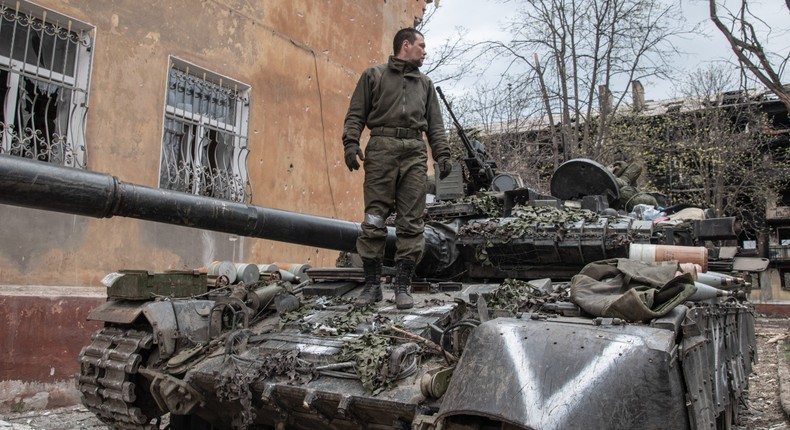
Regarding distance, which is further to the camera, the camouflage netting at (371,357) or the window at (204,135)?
the window at (204,135)

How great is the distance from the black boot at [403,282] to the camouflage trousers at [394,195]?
0.05 meters

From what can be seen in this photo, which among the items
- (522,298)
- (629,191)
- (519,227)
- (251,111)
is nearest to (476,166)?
(629,191)

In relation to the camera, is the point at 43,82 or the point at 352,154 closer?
the point at 352,154

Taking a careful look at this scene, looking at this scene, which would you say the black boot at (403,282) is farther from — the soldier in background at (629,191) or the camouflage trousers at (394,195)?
the soldier in background at (629,191)

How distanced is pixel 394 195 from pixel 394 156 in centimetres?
29

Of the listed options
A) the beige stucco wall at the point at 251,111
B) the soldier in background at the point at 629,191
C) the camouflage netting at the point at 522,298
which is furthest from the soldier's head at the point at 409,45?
the beige stucco wall at the point at 251,111

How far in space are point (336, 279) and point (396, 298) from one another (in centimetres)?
85

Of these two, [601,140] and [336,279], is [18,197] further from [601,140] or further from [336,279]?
[601,140]

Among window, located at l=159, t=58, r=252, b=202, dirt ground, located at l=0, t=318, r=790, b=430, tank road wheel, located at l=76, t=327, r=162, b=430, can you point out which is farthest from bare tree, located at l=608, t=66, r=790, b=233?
tank road wheel, located at l=76, t=327, r=162, b=430

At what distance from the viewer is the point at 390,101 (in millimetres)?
4918

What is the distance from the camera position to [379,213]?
4871mm

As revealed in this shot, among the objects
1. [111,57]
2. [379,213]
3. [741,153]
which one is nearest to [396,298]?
[379,213]

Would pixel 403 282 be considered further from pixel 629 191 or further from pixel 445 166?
pixel 629 191

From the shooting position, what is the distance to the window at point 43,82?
21.1ft
